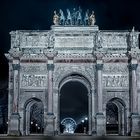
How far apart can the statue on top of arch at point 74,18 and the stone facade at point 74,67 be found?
2.77 feet

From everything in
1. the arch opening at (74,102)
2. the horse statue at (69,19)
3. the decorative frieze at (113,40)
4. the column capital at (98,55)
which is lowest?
the arch opening at (74,102)

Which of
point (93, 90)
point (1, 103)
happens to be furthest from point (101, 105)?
point (1, 103)

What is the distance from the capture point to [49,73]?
43.1m

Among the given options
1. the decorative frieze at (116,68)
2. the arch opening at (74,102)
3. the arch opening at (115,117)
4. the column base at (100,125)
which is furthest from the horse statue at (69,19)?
the arch opening at (74,102)

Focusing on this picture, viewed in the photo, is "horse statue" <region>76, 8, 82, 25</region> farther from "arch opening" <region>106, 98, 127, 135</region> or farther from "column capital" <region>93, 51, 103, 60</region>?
"arch opening" <region>106, 98, 127, 135</region>

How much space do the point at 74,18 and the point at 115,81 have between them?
795 cm

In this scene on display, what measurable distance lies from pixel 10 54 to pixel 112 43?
10426mm

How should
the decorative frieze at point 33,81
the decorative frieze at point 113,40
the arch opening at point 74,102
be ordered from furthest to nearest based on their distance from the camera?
the arch opening at point 74,102 < the decorative frieze at point 113,40 < the decorative frieze at point 33,81

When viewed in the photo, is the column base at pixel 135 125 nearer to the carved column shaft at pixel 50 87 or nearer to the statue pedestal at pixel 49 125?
the statue pedestal at pixel 49 125

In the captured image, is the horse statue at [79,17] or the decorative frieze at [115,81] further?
the horse statue at [79,17]

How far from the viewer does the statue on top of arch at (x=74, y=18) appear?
4469 centimetres

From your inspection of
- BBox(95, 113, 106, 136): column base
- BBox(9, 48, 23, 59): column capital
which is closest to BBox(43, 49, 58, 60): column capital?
BBox(9, 48, 23, 59): column capital

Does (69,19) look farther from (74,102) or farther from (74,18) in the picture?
(74,102)

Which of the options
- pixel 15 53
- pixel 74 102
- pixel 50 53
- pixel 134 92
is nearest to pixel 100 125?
pixel 134 92
